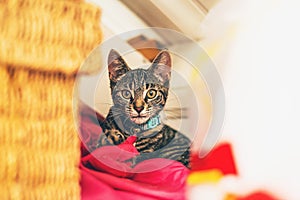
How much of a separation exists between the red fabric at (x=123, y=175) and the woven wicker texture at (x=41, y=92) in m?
0.07

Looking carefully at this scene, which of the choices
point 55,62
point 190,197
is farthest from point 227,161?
point 55,62

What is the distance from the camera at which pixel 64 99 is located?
0.65 m

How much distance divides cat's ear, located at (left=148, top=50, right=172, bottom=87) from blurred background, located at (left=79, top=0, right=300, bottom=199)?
0.11m

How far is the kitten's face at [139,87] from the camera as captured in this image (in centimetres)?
77

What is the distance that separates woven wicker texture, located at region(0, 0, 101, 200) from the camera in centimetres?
59

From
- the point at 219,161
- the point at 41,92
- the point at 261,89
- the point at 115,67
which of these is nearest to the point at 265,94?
the point at 261,89

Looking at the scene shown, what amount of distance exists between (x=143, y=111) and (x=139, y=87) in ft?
0.16

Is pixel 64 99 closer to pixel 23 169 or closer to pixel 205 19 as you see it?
pixel 23 169

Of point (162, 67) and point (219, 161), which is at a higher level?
point (162, 67)

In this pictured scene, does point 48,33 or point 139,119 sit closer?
point 48,33

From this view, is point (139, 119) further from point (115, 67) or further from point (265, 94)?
point (265, 94)

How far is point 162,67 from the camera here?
0.81 m

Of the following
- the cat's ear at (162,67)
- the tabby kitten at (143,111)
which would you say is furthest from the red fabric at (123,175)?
the cat's ear at (162,67)

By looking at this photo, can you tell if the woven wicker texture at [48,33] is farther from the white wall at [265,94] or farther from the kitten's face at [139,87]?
the white wall at [265,94]
